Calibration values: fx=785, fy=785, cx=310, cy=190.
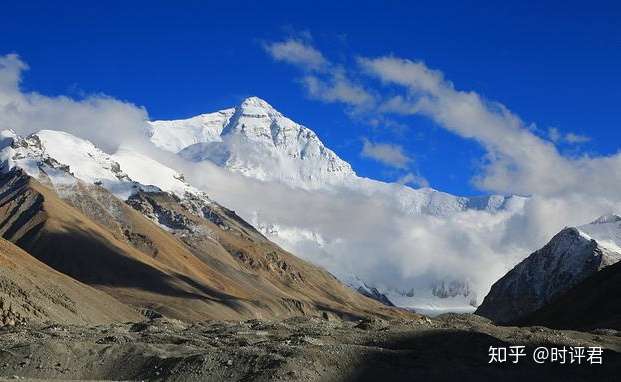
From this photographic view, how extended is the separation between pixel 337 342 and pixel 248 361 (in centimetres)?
1178

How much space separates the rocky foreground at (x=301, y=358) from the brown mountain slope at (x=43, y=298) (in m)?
43.1

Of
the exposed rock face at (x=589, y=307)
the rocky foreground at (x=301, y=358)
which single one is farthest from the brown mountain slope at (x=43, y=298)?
the exposed rock face at (x=589, y=307)

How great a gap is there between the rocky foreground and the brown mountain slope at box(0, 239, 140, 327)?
43.1m

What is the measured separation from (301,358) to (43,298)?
8408cm

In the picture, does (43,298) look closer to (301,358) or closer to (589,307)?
(301,358)

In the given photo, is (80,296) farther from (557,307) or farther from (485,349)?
(485,349)

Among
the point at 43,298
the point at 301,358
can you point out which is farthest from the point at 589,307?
the point at 43,298

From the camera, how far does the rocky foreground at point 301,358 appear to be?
54.6 m

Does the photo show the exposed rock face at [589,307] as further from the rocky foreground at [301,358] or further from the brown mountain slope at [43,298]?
the brown mountain slope at [43,298]

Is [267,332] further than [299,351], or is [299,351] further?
[267,332]

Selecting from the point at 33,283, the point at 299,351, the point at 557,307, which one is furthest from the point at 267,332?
the point at 557,307

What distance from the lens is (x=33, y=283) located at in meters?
133

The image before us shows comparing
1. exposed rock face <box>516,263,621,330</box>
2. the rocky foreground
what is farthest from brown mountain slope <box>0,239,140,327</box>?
exposed rock face <box>516,263,621,330</box>

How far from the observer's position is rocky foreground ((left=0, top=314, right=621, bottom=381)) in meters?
54.6
